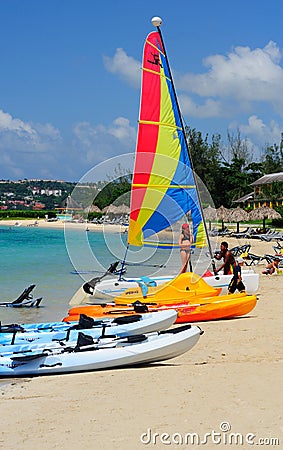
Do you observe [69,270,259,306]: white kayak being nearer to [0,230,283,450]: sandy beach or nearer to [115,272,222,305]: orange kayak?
[115,272,222,305]: orange kayak

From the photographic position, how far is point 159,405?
201 inches

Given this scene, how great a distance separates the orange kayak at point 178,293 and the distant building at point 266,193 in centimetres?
3207

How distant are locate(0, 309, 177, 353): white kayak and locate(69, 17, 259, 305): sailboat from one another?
82.6 inches

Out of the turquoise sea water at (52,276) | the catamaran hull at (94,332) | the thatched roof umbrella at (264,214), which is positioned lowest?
the turquoise sea water at (52,276)

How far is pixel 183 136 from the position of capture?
35.1 feet

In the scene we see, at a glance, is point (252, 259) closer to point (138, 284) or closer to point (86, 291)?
point (86, 291)

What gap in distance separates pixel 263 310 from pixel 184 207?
2.21m

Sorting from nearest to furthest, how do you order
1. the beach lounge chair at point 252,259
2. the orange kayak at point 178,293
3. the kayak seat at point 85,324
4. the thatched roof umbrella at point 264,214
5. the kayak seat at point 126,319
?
the kayak seat at point 85,324, the kayak seat at point 126,319, the orange kayak at point 178,293, the beach lounge chair at point 252,259, the thatched roof umbrella at point 264,214

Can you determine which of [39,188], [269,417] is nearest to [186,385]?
[269,417]

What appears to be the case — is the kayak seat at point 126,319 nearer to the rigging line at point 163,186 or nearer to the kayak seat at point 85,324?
the kayak seat at point 85,324

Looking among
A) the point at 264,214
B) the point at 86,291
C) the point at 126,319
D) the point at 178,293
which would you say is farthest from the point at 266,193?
the point at 126,319

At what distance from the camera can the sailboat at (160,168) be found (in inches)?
399

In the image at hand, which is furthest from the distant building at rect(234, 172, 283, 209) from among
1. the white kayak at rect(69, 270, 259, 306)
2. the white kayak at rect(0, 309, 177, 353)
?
the white kayak at rect(0, 309, 177, 353)

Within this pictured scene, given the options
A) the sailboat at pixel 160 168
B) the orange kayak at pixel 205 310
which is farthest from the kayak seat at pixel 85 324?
the sailboat at pixel 160 168
